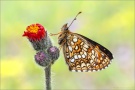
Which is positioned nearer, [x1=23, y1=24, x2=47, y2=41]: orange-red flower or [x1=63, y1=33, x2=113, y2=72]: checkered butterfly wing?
[x1=23, y1=24, x2=47, y2=41]: orange-red flower

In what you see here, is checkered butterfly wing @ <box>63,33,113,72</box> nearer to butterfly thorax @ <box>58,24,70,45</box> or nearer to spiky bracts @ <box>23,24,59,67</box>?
butterfly thorax @ <box>58,24,70,45</box>

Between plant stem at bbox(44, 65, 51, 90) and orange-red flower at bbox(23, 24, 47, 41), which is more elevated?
orange-red flower at bbox(23, 24, 47, 41)

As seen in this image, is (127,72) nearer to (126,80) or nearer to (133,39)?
(126,80)

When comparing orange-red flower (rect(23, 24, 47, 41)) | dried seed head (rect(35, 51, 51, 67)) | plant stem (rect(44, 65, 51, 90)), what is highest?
orange-red flower (rect(23, 24, 47, 41))

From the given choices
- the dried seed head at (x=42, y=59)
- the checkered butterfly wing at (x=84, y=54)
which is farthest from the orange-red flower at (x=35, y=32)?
the checkered butterfly wing at (x=84, y=54)

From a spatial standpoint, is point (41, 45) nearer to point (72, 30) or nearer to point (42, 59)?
point (42, 59)

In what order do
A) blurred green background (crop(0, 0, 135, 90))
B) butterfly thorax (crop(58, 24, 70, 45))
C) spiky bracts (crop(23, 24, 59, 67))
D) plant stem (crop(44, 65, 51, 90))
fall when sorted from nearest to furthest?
plant stem (crop(44, 65, 51, 90)) < spiky bracts (crop(23, 24, 59, 67)) < butterfly thorax (crop(58, 24, 70, 45)) < blurred green background (crop(0, 0, 135, 90))

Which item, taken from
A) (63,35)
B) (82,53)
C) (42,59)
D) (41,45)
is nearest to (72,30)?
(82,53)

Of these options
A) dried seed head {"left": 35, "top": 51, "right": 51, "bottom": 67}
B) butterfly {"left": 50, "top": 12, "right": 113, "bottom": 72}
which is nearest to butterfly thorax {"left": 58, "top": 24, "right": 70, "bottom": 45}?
butterfly {"left": 50, "top": 12, "right": 113, "bottom": 72}
